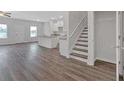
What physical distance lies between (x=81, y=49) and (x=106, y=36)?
4.17 feet

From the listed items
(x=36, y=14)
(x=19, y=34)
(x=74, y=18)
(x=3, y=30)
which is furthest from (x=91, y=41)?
(x=19, y=34)

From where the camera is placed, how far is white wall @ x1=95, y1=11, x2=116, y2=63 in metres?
4.74

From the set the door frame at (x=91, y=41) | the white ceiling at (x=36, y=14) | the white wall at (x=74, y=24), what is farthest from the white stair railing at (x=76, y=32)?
the door frame at (x=91, y=41)

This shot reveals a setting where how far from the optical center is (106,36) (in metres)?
5.02

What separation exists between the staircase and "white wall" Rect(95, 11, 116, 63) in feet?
2.00

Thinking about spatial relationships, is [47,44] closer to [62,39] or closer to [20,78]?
[62,39]

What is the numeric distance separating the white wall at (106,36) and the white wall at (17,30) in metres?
9.05

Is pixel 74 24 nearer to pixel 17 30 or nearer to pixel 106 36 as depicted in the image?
pixel 106 36

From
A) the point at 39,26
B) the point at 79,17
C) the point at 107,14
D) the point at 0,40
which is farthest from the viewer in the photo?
the point at 39,26

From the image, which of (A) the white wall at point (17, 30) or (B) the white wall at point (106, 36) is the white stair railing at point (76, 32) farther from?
(A) the white wall at point (17, 30)

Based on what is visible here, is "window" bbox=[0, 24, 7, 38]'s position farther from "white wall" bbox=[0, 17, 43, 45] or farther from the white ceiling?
the white ceiling
